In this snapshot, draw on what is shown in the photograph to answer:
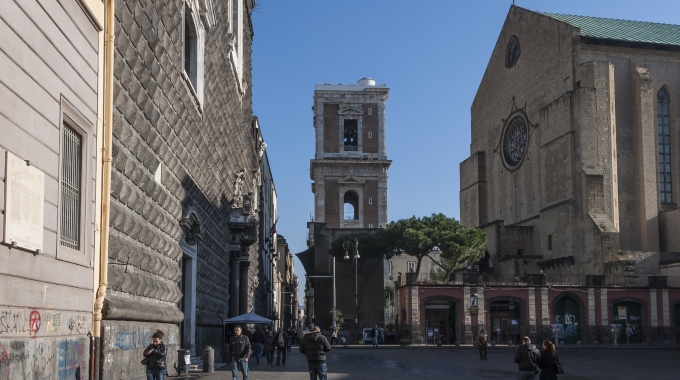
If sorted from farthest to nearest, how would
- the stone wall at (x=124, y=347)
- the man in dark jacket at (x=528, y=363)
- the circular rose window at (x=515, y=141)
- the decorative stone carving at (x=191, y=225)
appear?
the circular rose window at (x=515, y=141) < the decorative stone carving at (x=191, y=225) < the man in dark jacket at (x=528, y=363) < the stone wall at (x=124, y=347)

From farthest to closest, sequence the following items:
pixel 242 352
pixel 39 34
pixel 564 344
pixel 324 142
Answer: pixel 324 142
pixel 564 344
pixel 242 352
pixel 39 34

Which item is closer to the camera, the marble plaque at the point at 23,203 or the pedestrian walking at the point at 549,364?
the marble plaque at the point at 23,203

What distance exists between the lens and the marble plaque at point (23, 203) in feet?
24.7

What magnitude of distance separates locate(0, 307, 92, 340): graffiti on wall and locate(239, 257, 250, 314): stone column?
67.7ft

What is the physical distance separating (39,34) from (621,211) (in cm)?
5774

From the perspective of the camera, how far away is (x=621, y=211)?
61.1 metres

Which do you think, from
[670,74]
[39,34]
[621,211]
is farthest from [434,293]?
[39,34]

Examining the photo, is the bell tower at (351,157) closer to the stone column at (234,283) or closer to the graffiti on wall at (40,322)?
the stone column at (234,283)

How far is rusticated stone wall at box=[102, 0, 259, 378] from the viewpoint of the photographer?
474 inches

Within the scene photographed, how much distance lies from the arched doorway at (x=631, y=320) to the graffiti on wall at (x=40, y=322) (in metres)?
48.1

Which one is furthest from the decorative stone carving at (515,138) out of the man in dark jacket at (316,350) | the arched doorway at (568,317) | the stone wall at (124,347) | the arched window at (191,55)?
the stone wall at (124,347)

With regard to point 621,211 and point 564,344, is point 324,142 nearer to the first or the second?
point 621,211

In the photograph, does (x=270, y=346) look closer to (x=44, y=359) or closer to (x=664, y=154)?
(x=44, y=359)

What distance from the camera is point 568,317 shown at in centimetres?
5328
